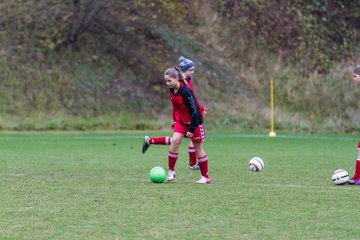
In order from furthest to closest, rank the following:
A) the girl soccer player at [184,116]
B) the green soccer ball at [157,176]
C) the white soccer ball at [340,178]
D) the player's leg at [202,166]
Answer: the player's leg at [202,166] → the green soccer ball at [157,176] → the girl soccer player at [184,116] → the white soccer ball at [340,178]

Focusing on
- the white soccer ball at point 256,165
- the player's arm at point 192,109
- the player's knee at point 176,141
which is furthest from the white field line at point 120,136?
the player's arm at point 192,109

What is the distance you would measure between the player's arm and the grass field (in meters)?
0.82

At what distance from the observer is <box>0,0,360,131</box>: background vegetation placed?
94.9 ft

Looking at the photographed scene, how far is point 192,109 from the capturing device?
1159 centimetres

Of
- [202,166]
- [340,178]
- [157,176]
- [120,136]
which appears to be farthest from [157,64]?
[340,178]

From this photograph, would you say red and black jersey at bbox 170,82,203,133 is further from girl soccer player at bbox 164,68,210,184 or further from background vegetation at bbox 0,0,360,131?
background vegetation at bbox 0,0,360,131

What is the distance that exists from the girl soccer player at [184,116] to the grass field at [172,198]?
1.08ft

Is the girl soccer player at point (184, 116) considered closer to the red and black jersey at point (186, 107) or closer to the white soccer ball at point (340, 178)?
the red and black jersey at point (186, 107)

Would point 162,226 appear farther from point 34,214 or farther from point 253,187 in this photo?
point 253,187

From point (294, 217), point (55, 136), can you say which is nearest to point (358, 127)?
point (55, 136)

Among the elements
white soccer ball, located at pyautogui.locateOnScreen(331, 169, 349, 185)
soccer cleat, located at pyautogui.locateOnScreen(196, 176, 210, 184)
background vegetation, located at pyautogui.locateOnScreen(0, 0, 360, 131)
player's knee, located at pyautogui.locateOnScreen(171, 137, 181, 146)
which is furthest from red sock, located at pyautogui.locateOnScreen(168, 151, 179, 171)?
background vegetation, located at pyautogui.locateOnScreen(0, 0, 360, 131)

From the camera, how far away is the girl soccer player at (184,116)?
37.8 feet

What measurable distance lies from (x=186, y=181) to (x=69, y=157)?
5517 mm

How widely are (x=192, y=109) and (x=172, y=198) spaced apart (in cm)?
213
